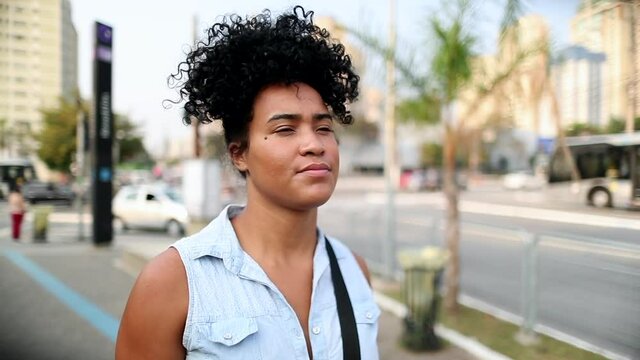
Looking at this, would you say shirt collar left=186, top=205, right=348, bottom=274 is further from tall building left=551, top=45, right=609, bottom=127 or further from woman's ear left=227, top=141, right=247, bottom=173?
tall building left=551, top=45, right=609, bottom=127

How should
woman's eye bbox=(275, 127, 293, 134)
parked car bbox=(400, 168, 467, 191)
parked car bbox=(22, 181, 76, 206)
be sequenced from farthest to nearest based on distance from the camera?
parked car bbox=(400, 168, 467, 191)
parked car bbox=(22, 181, 76, 206)
woman's eye bbox=(275, 127, 293, 134)

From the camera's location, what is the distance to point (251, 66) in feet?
3.76

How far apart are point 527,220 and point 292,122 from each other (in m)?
2.80

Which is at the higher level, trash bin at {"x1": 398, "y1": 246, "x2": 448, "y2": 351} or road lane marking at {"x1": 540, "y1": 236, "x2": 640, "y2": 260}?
road lane marking at {"x1": 540, "y1": 236, "x2": 640, "y2": 260}

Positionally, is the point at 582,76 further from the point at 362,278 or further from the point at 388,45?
the point at 388,45

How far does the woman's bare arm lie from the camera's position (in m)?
0.99

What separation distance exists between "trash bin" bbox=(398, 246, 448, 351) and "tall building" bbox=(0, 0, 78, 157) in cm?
232

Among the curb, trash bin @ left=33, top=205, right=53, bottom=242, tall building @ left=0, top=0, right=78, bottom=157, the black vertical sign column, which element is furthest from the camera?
the black vertical sign column

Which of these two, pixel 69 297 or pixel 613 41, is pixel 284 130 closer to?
pixel 613 41

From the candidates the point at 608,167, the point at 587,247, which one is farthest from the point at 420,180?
the point at 608,167

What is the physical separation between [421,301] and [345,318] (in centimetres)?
250

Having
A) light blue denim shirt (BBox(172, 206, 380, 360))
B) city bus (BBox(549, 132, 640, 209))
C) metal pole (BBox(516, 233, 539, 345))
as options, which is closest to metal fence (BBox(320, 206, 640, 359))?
metal pole (BBox(516, 233, 539, 345))

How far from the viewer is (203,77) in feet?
4.06

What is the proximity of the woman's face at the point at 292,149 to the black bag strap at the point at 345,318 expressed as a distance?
195 mm
